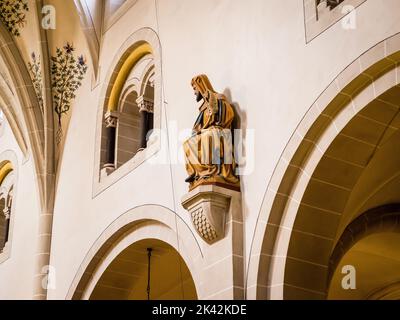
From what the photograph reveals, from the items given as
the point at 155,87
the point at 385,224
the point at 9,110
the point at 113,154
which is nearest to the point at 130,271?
the point at 113,154

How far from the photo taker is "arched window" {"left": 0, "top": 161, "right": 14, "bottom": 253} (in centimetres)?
1532

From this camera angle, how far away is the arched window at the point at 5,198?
1532 centimetres

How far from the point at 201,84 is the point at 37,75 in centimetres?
511

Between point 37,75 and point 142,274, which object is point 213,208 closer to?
point 142,274

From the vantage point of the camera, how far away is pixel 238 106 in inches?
351

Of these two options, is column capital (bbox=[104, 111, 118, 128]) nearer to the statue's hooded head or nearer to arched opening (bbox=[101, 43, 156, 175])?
arched opening (bbox=[101, 43, 156, 175])

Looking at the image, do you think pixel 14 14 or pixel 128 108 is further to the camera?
pixel 14 14

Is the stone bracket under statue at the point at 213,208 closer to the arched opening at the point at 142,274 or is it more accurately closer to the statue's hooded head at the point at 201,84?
the statue's hooded head at the point at 201,84

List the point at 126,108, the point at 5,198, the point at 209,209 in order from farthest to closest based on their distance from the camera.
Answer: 1. the point at 5,198
2. the point at 126,108
3. the point at 209,209

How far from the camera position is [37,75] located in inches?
534

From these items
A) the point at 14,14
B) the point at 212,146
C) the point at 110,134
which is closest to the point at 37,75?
the point at 14,14

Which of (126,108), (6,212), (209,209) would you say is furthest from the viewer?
(6,212)

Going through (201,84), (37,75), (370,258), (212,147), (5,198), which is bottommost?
(370,258)

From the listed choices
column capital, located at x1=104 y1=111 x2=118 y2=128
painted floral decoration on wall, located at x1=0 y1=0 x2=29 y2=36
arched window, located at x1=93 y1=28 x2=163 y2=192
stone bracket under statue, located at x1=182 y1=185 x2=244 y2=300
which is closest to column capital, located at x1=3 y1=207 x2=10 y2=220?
painted floral decoration on wall, located at x1=0 y1=0 x2=29 y2=36
